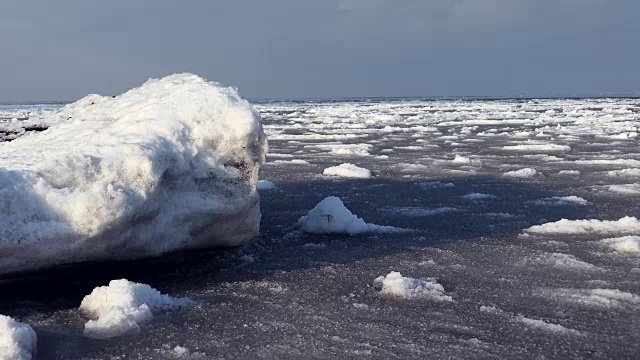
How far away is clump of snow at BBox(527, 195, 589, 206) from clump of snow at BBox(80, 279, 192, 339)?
11.8ft

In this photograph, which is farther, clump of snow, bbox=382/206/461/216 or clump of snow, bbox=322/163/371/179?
clump of snow, bbox=322/163/371/179

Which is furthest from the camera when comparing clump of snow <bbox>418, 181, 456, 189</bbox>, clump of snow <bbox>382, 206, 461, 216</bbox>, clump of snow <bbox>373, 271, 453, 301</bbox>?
clump of snow <bbox>418, 181, 456, 189</bbox>

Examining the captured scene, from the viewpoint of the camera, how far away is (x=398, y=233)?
14.0ft

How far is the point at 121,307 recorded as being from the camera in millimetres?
2615

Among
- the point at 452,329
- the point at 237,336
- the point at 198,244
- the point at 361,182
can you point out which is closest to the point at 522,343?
the point at 452,329

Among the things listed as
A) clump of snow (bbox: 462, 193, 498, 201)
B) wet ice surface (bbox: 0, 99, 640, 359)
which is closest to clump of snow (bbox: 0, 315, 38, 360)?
wet ice surface (bbox: 0, 99, 640, 359)

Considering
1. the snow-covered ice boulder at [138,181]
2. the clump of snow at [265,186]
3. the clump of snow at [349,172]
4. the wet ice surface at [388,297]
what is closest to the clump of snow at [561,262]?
the wet ice surface at [388,297]

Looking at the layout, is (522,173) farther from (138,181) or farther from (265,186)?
(138,181)

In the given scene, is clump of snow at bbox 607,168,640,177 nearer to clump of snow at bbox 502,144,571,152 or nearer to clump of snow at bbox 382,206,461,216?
clump of snow at bbox 382,206,461,216

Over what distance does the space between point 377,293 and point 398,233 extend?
1332 millimetres

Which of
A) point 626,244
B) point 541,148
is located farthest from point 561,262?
point 541,148

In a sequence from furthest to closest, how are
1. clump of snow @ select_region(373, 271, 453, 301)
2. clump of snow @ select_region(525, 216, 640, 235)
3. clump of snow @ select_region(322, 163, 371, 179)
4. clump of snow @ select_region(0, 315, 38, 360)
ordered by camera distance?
clump of snow @ select_region(322, 163, 371, 179) < clump of snow @ select_region(525, 216, 640, 235) < clump of snow @ select_region(373, 271, 453, 301) < clump of snow @ select_region(0, 315, 38, 360)

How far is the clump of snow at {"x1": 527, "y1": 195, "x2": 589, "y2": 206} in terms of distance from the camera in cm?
531

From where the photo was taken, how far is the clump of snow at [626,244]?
3635mm
